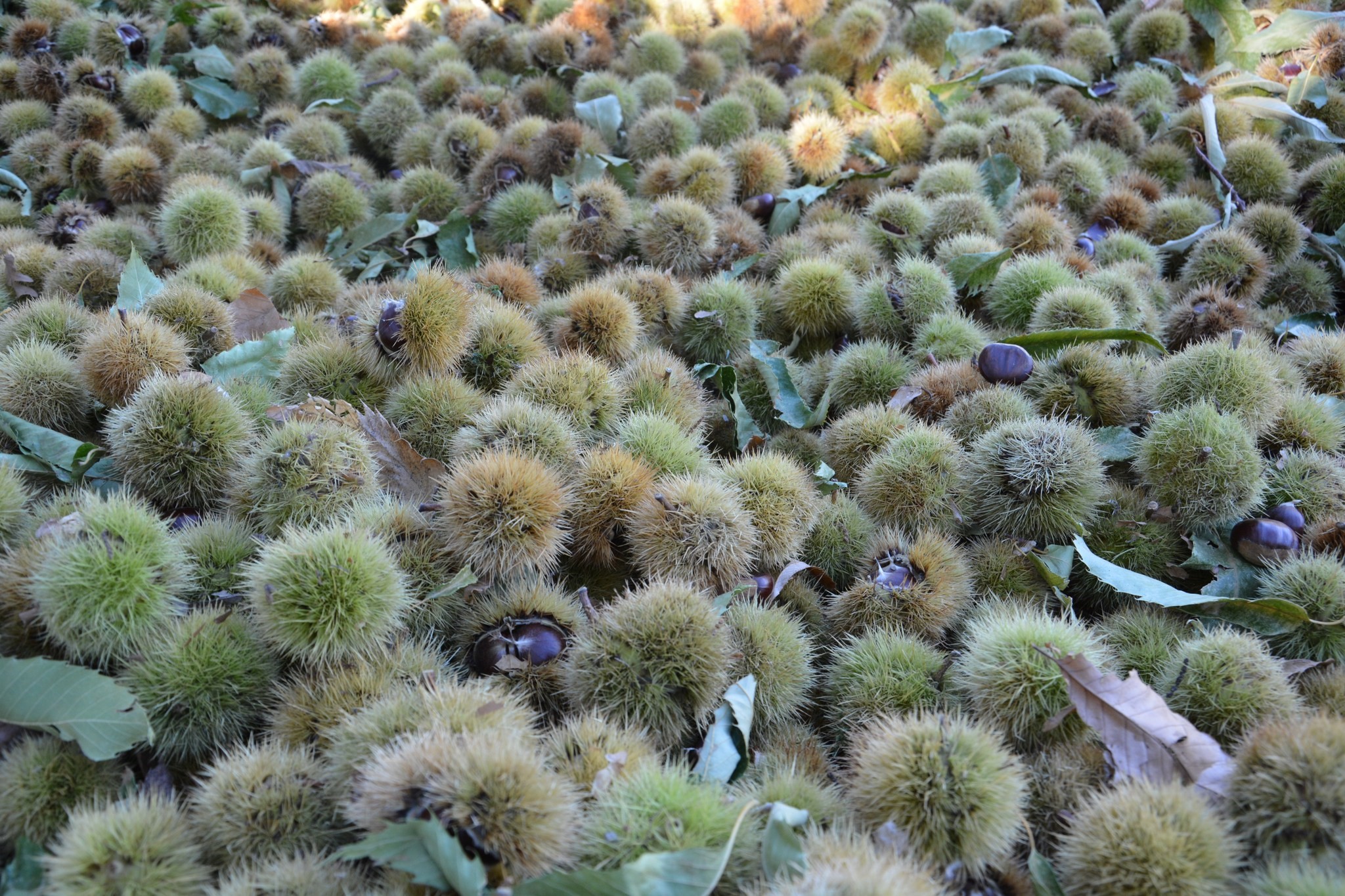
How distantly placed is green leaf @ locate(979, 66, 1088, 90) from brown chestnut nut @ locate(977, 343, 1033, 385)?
2149 millimetres

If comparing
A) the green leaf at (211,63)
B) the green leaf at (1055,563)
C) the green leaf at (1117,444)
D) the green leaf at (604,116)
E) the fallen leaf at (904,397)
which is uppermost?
the green leaf at (211,63)

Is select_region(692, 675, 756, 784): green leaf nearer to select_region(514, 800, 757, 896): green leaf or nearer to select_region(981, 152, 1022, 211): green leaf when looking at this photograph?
select_region(514, 800, 757, 896): green leaf

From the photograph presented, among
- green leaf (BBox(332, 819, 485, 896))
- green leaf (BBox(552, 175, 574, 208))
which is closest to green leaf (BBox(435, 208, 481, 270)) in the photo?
green leaf (BBox(552, 175, 574, 208))

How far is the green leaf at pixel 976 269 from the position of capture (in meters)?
2.91

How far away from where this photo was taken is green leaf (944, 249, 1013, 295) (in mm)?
2906

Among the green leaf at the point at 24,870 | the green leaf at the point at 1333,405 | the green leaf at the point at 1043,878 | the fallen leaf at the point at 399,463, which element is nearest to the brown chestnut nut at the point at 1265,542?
the green leaf at the point at 1333,405

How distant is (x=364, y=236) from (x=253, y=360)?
1093mm

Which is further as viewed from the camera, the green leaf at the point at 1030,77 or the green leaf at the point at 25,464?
the green leaf at the point at 1030,77

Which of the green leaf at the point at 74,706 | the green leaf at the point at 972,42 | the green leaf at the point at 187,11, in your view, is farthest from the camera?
the green leaf at the point at 187,11

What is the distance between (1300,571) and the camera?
189cm

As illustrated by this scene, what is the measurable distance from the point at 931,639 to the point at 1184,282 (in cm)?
190

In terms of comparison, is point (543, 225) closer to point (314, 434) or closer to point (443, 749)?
point (314, 434)

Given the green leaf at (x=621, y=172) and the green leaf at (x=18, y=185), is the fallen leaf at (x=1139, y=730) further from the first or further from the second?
the green leaf at (x=18, y=185)

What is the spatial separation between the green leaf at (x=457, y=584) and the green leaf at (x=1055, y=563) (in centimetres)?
125
